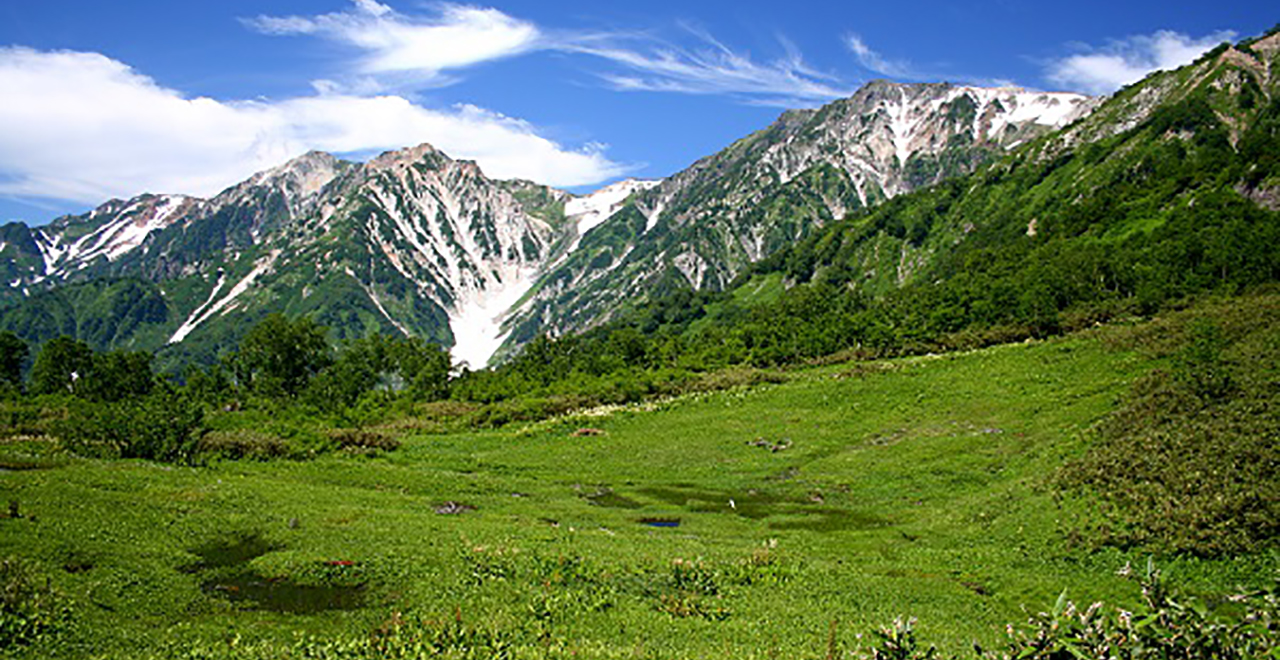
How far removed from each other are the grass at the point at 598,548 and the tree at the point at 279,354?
283 ft

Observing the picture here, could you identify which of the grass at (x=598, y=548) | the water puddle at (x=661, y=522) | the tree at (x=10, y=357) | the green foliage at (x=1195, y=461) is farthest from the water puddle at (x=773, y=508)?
the tree at (x=10, y=357)

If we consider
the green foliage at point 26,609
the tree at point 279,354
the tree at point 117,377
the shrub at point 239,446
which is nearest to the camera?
the green foliage at point 26,609

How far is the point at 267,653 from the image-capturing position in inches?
680

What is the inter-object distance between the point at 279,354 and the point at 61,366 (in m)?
35.9

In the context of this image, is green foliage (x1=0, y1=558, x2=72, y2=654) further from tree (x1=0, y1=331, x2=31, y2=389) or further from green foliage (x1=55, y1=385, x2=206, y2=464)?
tree (x1=0, y1=331, x2=31, y2=389)

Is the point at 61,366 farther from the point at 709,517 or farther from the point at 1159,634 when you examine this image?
the point at 1159,634

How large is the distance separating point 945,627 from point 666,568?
32.2 ft

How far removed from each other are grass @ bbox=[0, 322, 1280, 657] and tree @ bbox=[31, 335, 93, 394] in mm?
97928

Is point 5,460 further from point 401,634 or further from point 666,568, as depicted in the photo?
point 666,568

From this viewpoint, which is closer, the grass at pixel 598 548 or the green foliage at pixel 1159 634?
the green foliage at pixel 1159 634

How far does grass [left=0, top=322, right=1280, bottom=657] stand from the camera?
2062cm

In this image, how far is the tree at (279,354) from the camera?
137125 mm

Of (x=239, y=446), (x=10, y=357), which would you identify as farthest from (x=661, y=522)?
(x=10, y=357)

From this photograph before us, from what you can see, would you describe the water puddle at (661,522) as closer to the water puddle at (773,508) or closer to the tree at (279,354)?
the water puddle at (773,508)
